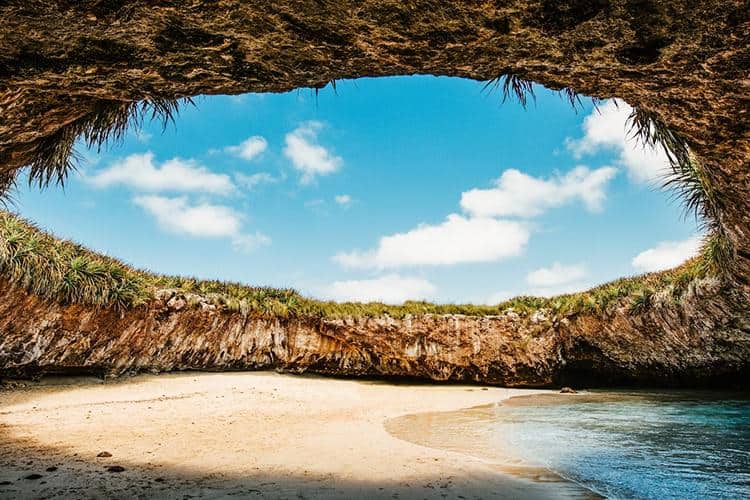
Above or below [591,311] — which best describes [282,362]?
below

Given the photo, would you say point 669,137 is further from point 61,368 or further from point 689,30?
point 61,368

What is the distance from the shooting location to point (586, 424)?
5746 millimetres

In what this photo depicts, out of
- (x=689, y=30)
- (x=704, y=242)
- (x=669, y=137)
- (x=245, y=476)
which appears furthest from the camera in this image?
(x=704, y=242)

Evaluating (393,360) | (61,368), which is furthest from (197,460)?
(393,360)

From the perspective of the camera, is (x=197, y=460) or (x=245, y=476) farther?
(x=197, y=460)

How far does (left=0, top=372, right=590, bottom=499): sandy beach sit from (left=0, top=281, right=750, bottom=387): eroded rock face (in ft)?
2.29

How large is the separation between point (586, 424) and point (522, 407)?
5.36ft

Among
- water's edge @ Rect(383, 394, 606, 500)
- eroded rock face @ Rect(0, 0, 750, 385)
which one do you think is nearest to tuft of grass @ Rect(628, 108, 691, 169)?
eroded rock face @ Rect(0, 0, 750, 385)

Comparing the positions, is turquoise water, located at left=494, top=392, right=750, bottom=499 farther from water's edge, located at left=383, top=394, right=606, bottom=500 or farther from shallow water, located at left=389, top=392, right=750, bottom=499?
water's edge, located at left=383, top=394, right=606, bottom=500

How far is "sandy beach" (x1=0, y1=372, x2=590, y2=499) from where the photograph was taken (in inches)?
116

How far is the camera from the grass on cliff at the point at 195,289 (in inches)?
263

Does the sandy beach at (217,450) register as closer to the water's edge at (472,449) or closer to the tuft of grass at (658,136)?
the water's edge at (472,449)

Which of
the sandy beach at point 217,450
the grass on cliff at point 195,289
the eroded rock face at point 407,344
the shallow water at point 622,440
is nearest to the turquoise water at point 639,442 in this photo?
the shallow water at point 622,440

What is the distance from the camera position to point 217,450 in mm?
4012
